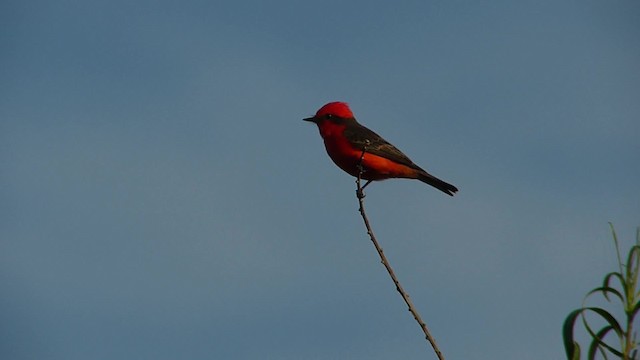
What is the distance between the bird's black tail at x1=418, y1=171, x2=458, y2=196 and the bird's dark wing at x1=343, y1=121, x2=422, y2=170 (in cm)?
13

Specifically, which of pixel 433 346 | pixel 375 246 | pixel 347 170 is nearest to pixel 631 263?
pixel 433 346

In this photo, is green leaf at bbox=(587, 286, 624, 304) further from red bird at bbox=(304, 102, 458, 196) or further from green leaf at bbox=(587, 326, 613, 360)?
red bird at bbox=(304, 102, 458, 196)

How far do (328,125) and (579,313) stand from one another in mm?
8037

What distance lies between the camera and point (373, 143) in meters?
9.30

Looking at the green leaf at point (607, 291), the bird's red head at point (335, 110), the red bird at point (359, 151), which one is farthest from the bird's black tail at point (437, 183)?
the green leaf at point (607, 291)

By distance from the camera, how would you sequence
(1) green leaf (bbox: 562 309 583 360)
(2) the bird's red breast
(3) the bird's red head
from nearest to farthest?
(1) green leaf (bbox: 562 309 583 360) < (2) the bird's red breast < (3) the bird's red head

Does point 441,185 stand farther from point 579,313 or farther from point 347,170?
point 579,313

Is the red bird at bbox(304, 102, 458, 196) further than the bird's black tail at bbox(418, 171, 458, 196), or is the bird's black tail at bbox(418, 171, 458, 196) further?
the bird's black tail at bbox(418, 171, 458, 196)

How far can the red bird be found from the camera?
891 centimetres

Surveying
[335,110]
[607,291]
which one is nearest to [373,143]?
[335,110]

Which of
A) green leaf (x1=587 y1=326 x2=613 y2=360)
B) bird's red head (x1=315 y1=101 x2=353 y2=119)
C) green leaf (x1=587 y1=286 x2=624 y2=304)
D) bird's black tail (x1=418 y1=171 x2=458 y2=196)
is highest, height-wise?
bird's red head (x1=315 y1=101 x2=353 y2=119)

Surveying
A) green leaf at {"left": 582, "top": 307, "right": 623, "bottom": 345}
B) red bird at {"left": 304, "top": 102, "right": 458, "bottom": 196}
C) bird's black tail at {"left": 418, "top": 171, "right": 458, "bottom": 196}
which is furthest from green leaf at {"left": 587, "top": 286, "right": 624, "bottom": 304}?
bird's black tail at {"left": 418, "top": 171, "right": 458, "bottom": 196}

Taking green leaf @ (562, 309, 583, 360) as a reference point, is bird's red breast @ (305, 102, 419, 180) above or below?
above

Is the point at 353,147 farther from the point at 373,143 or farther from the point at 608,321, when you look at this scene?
the point at 608,321
